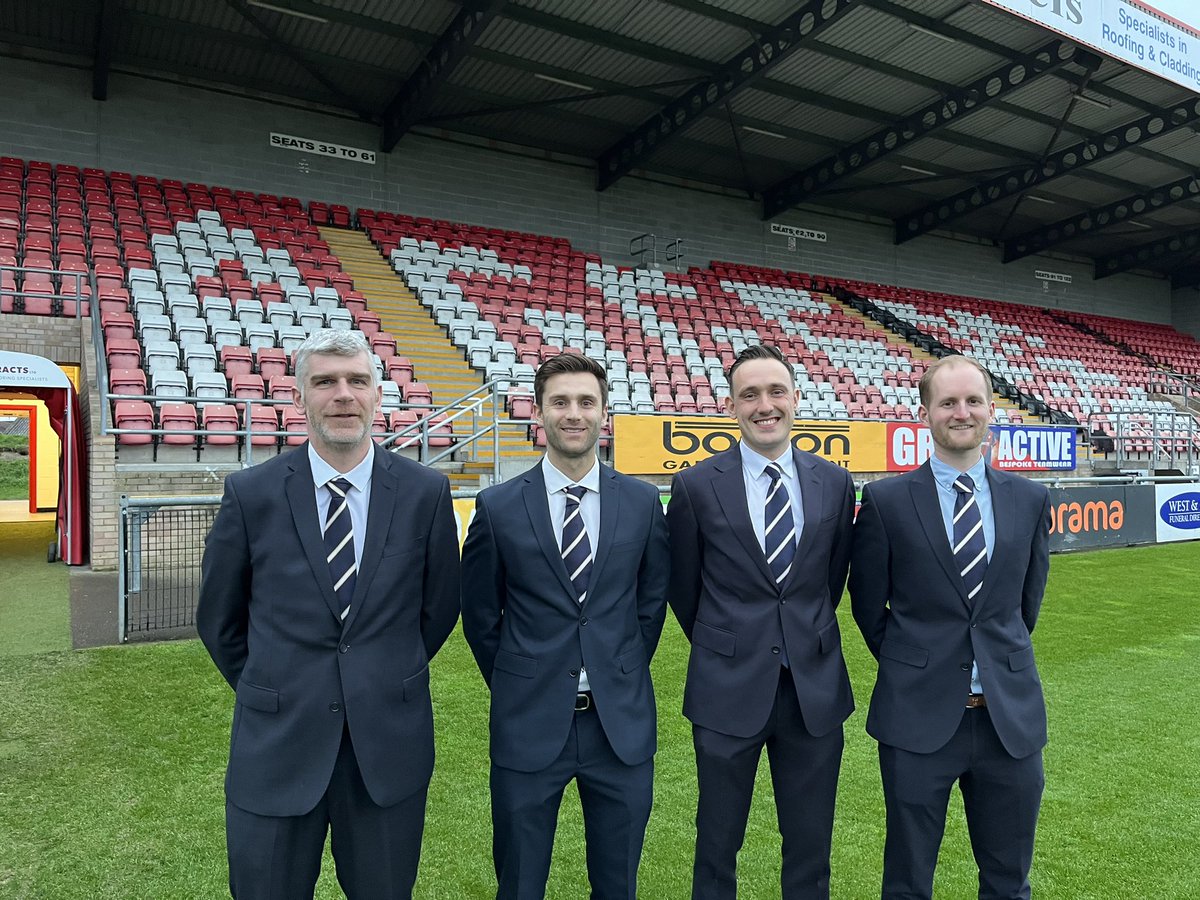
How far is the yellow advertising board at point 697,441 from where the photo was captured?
949 cm

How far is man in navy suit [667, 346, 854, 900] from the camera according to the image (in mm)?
2279

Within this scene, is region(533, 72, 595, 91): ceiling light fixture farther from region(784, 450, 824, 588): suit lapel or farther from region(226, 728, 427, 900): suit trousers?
region(226, 728, 427, 900): suit trousers

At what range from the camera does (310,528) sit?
190 centimetres

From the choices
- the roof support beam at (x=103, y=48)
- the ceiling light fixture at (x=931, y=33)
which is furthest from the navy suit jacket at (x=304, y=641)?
the ceiling light fixture at (x=931, y=33)

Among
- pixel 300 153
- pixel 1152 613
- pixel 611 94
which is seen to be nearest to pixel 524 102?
pixel 611 94

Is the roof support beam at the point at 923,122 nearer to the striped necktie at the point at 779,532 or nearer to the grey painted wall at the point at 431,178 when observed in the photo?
the grey painted wall at the point at 431,178

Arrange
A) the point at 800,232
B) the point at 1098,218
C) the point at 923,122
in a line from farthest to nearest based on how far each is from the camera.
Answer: the point at 1098,218
the point at 800,232
the point at 923,122

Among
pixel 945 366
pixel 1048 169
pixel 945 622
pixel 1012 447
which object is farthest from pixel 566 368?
pixel 1048 169

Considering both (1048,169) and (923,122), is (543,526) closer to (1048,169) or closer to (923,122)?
(923,122)

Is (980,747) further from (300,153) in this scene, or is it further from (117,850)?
(300,153)

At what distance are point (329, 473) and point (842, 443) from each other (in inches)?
379

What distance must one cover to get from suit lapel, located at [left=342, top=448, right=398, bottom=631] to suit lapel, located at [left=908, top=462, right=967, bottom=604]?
60.0 inches

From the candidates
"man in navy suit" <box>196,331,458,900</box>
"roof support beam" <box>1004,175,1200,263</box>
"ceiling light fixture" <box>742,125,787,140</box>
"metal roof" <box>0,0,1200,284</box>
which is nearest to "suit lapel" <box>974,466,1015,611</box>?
"man in navy suit" <box>196,331,458,900</box>

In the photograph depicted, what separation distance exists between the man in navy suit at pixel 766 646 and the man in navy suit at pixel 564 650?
23 centimetres
